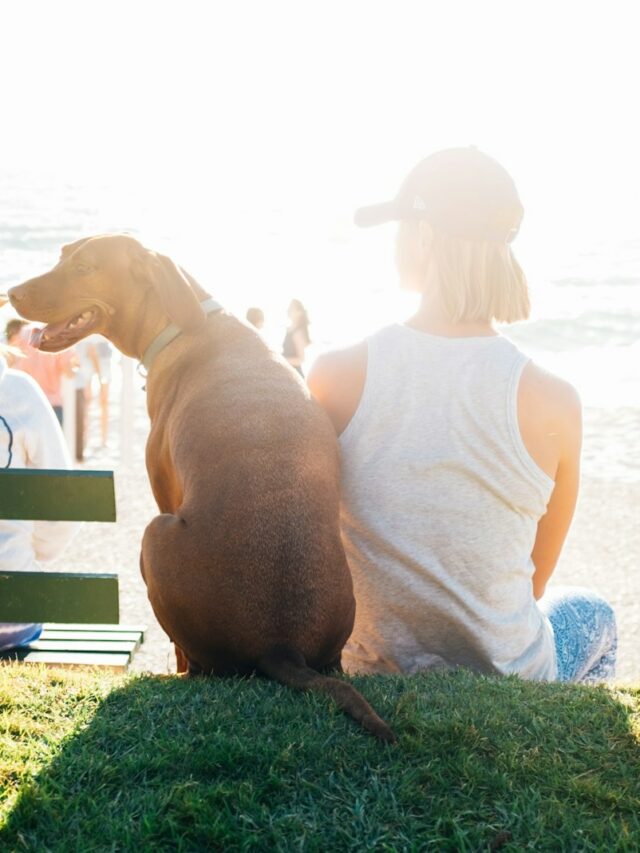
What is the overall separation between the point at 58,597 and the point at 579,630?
1.93 meters

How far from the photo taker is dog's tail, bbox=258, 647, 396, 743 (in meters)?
2.57

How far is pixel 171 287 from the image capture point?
405 cm

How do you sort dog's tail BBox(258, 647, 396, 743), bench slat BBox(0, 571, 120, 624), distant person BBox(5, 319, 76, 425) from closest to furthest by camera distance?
dog's tail BBox(258, 647, 396, 743), bench slat BBox(0, 571, 120, 624), distant person BBox(5, 319, 76, 425)

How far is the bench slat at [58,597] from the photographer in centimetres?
391

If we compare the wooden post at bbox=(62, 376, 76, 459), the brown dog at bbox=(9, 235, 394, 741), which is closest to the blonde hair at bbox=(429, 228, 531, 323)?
the brown dog at bbox=(9, 235, 394, 741)

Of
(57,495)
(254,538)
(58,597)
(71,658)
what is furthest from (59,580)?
(254,538)

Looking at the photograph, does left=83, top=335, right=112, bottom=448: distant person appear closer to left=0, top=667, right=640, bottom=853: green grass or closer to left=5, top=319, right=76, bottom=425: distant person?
left=5, top=319, right=76, bottom=425: distant person

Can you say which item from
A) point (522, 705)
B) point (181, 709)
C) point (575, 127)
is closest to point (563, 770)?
point (522, 705)

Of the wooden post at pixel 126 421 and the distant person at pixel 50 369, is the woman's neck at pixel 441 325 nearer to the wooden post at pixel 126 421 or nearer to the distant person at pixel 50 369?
the distant person at pixel 50 369

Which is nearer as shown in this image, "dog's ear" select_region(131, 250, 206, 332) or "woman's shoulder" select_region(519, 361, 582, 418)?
"woman's shoulder" select_region(519, 361, 582, 418)

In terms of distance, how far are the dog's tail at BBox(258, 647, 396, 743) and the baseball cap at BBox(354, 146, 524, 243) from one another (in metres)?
1.41

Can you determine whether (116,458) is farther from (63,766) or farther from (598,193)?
(598,193)

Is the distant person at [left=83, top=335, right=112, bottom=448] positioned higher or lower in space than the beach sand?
higher

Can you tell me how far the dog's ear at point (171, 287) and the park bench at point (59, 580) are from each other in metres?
0.67
